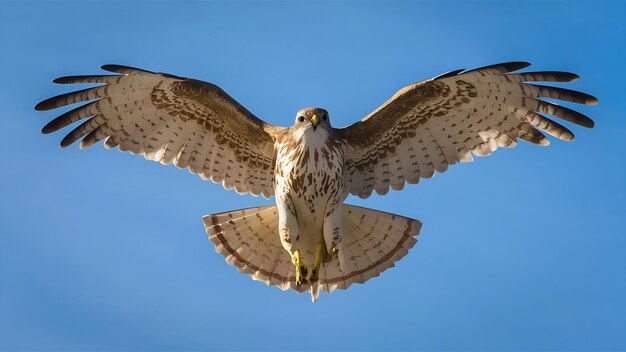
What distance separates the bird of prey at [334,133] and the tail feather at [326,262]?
0.04 ft

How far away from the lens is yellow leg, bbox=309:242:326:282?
12.2m

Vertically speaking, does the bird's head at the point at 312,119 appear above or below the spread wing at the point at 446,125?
below

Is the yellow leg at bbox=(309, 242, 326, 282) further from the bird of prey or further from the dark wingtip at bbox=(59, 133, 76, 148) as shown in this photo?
the dark wingtip at bbox=(59, 133, 76, 148)

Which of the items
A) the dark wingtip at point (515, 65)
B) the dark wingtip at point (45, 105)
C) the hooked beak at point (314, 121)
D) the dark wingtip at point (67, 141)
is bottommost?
→ the hooked beak at point (314, 121)

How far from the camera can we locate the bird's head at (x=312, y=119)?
11.8 m

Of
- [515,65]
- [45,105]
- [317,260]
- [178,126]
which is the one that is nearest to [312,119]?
[317,260]

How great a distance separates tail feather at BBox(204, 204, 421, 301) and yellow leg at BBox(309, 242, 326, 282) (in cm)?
34

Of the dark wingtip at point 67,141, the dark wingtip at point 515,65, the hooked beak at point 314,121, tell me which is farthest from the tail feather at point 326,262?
the dark wingtip at point 515,65

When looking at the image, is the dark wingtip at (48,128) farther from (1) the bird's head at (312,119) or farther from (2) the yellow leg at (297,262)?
(2) the yellow leg at (297,262)

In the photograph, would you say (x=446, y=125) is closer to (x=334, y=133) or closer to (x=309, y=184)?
(x=334, y=133)

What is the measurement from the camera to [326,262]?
497 inches

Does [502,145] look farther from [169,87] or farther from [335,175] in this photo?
[169,87]

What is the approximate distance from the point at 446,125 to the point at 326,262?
213cm

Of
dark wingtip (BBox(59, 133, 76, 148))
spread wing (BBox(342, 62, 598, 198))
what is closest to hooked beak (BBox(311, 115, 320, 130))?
spread wing (BBox(342, 62, 598, 198))
